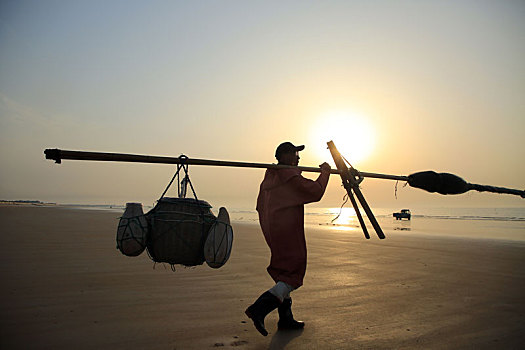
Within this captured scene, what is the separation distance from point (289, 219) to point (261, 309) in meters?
0.91

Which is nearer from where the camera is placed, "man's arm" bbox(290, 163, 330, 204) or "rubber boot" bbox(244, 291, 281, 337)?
"rubber boot" bbox(244, 291, 281, 337)

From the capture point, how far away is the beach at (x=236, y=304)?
3342 mm

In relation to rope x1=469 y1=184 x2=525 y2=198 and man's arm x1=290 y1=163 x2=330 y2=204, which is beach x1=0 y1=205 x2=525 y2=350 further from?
rope x1=469 y1=184 x2=525 y2=198

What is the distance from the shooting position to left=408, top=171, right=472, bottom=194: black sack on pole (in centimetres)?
433

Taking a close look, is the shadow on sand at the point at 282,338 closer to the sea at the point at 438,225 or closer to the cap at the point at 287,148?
the sea at the point at 438,225

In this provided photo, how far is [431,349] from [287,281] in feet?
4.64

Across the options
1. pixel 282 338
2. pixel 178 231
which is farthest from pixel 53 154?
pixel 282 338

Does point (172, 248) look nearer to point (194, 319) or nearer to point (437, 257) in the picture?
→ point (194, 319)

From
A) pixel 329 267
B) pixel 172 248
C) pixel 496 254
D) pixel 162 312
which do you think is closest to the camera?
pixel 172 248

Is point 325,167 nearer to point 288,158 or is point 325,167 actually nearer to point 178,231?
point 288,158

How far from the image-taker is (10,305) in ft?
12.9

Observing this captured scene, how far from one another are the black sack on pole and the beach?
1.47 meters

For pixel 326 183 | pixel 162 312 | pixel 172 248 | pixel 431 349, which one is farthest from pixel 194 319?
pixel 431 349

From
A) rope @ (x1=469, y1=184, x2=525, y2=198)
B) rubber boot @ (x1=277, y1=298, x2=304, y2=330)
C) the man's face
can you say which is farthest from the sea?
rope @ (x1=469, y1=184, x2=525, y2=198)
